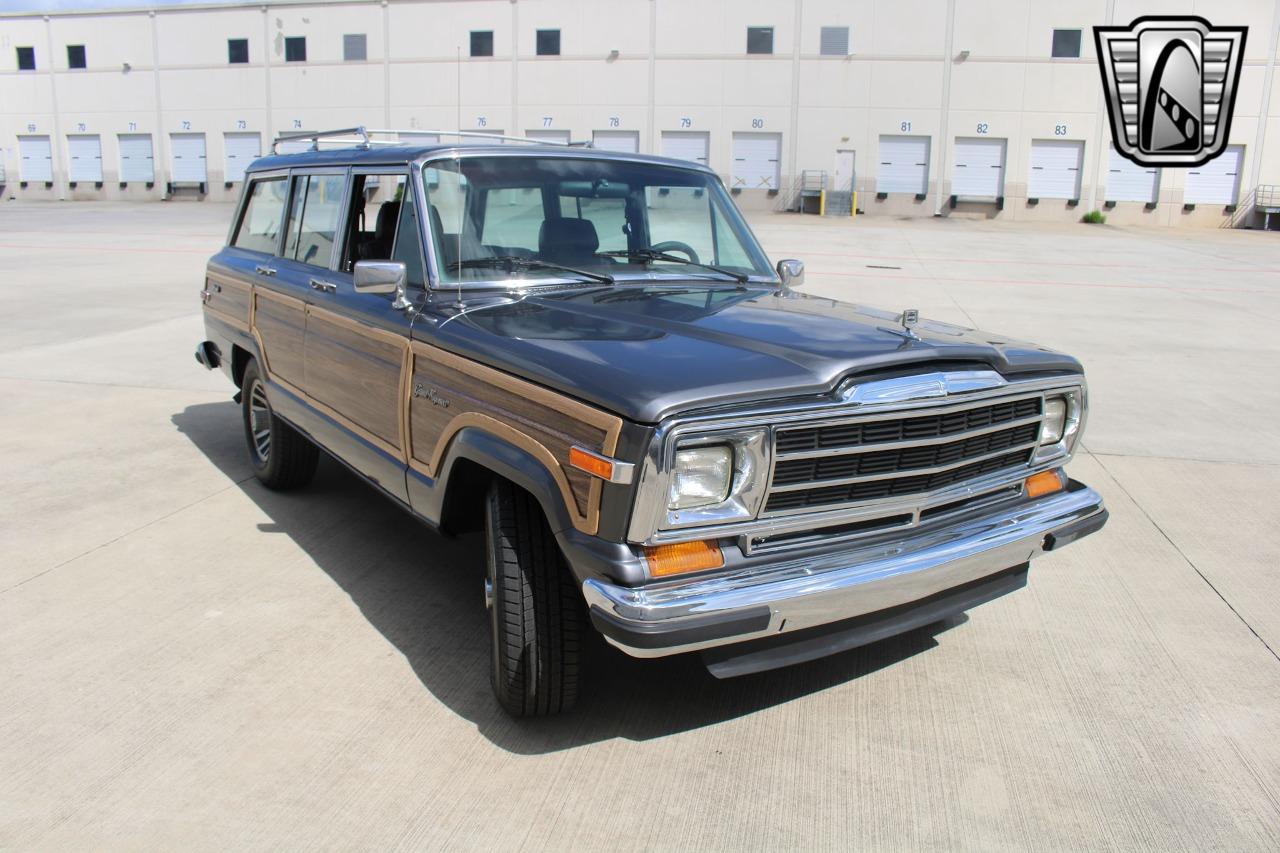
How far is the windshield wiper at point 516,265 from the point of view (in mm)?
3973

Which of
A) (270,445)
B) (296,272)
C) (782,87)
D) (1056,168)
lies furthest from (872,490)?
(1056,168)

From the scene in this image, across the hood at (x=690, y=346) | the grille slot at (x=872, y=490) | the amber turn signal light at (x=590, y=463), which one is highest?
the hood at (x=690, y=346)

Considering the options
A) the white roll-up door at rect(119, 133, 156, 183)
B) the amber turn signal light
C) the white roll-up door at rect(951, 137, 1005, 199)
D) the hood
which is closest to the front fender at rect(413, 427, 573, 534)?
the amber turn signal light

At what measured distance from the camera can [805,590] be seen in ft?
9.44

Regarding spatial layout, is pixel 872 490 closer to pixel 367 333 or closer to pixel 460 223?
pixel 460 223

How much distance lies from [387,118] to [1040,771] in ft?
141

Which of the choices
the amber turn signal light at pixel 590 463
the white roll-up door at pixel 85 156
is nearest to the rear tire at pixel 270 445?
the amber turn signal light at pixel 590 463

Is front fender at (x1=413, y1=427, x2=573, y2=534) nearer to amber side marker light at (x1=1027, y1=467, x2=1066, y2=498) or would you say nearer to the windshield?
the windshield

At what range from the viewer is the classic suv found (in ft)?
9.25

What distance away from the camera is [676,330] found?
11.2 ft

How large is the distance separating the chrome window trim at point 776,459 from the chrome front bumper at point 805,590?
0.37 feet

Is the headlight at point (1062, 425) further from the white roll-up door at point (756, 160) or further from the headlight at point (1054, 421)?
the white roll-up door at point (756, 160)

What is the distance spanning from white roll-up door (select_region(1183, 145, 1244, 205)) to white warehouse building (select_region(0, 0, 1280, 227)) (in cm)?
5

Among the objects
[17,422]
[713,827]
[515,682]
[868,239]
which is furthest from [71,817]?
[868,239]
